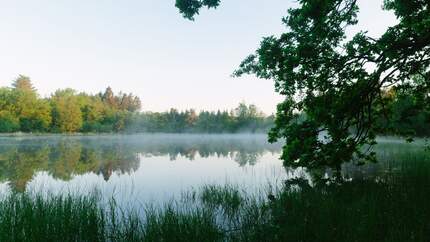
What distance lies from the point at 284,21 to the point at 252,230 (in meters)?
5.02

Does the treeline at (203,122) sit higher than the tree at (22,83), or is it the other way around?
the tree at (22,83)

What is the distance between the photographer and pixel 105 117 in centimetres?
8981

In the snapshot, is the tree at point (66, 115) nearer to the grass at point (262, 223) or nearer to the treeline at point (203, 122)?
the treeline at point (203, 122)

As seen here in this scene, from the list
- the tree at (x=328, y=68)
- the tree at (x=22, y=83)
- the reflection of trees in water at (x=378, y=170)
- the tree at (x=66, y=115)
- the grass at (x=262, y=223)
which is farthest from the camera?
the tree at (x=22, y=83)

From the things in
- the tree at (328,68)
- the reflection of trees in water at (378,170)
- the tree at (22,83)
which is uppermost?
the tree at (22,83)

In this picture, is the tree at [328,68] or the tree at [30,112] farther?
the tree at [30,112]

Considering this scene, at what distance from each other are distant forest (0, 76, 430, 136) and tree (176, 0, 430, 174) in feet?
63.2

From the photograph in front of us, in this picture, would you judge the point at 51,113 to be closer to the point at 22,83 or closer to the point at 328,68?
the point at 22,83

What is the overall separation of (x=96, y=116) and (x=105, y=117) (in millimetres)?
5767

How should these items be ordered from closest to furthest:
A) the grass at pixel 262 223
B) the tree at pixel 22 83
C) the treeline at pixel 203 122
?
the grass at pixel 262 223
the tree at pixel 22 83
the treeline at pixel 203 122

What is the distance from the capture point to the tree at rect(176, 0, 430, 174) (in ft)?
23.4

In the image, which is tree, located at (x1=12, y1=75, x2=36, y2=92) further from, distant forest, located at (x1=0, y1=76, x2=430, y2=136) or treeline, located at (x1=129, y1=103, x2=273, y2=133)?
treeline, located at (x1=129, y1=103, x2=273, y2=133)

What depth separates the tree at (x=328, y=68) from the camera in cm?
713

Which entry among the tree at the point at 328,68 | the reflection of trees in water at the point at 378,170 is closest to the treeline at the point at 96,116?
the reflection of trees in water at the point at 378,170
